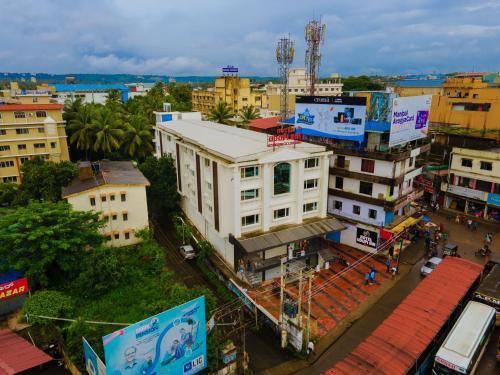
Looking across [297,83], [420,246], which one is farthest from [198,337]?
[297,83]

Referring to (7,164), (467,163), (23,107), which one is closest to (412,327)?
(467,163)

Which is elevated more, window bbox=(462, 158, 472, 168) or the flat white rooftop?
the flat white rooftop

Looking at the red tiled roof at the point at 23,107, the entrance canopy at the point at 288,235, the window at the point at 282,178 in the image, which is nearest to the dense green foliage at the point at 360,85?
the red tiled roof at the point at 23,107

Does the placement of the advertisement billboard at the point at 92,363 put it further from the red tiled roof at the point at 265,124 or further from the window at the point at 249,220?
the red tiled roof at the point at 265,124

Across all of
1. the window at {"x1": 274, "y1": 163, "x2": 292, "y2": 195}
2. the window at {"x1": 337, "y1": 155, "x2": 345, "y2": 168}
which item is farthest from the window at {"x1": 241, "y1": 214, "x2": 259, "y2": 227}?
the window at {"x1": 337, "y1": 155, "x2": 345, "y2": 168}

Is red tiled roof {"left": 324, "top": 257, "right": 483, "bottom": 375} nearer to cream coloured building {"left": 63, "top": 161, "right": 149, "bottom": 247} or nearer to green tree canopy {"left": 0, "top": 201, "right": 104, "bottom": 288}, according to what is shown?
green tree canopy {"left": 0, "top": 201, "right": 104, "bottom": 288}

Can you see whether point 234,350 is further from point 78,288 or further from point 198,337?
point 78,288
